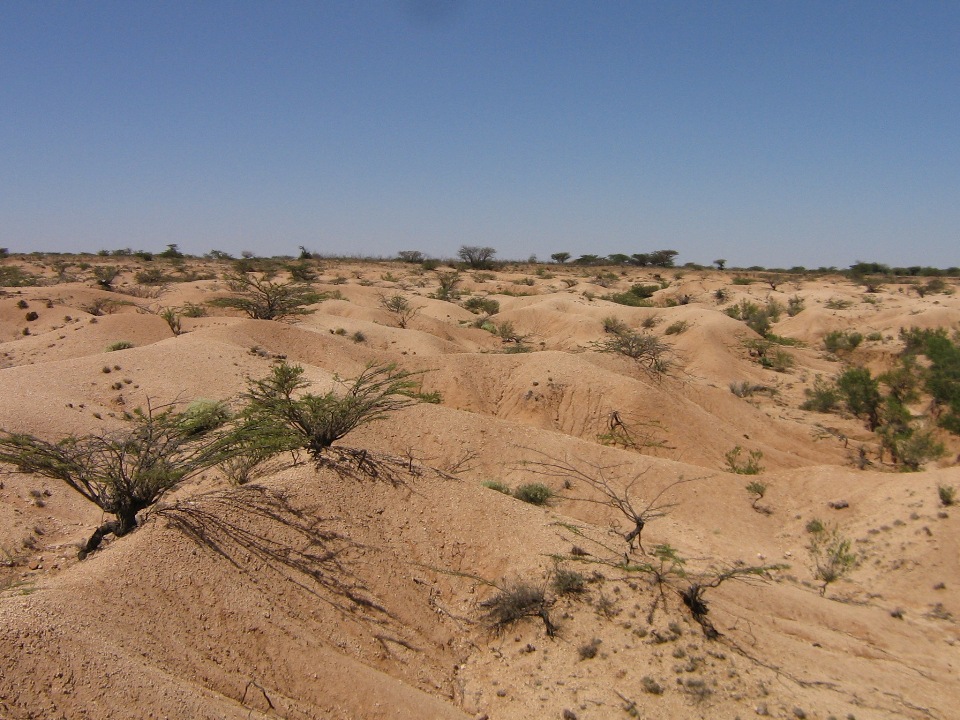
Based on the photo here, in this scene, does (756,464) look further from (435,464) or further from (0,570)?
(0,570)

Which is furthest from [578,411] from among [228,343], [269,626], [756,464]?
[269,626]

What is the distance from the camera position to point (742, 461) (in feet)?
37.6

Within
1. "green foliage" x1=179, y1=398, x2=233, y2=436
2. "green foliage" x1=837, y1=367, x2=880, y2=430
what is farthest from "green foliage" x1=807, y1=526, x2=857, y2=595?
"green foliage" x1=179, y1=398, x2=233, y2=436

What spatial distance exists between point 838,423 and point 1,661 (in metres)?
15.9

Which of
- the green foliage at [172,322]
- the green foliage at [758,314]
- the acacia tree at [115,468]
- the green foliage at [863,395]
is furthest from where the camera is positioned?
the green foliage at [758,314]

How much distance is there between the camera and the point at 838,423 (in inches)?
561

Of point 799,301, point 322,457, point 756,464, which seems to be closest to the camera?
point 322,457

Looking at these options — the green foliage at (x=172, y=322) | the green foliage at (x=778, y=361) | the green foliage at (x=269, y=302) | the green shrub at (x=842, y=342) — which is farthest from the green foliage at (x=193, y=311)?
the green shrub at (x=842, y=342)

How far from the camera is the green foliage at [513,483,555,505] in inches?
311

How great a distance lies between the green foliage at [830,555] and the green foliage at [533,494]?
A: 133 inches

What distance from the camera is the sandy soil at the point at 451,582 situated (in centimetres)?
379

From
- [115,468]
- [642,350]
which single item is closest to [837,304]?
[642,350]

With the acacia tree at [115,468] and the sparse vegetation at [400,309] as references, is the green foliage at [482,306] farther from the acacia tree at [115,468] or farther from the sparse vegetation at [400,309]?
the acacia tree at [115,468]

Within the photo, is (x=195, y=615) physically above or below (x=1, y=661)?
below
